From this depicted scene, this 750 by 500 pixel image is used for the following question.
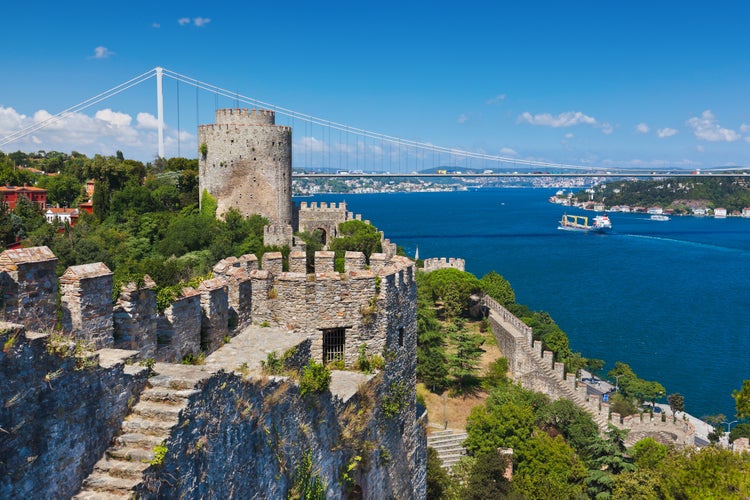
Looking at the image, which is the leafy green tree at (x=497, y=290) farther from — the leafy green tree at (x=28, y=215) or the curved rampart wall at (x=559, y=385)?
the leafy green tree at (x=28, y=215)

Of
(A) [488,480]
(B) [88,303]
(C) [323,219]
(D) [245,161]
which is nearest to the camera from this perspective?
(B) [88,303]

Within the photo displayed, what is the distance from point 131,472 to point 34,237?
22.9 m

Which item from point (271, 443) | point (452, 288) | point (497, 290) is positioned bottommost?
point (497, 290)

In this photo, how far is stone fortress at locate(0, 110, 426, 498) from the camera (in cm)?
336

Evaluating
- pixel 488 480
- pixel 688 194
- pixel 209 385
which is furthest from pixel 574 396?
pixel 688 194

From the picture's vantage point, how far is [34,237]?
76.7 feet

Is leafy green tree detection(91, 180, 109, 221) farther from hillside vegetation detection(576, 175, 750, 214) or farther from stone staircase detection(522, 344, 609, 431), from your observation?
hillside vegetation detection(576, 175, 750, 214)

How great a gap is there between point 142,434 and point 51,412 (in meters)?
0.66

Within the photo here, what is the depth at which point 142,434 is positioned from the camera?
3.85m

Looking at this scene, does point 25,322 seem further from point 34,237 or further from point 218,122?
point 218,122

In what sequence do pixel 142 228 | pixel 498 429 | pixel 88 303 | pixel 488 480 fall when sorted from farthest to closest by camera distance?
pixel 142 228 < pixel 498 429 < pixel 488 480 < pixel 88 303

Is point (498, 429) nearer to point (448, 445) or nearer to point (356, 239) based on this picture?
point (448, 445)

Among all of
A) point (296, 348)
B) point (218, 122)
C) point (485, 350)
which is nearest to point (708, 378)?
point (485, 350)

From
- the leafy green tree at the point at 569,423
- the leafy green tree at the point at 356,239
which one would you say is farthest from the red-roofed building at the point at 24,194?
the leafy green tree at the point at 569,423
